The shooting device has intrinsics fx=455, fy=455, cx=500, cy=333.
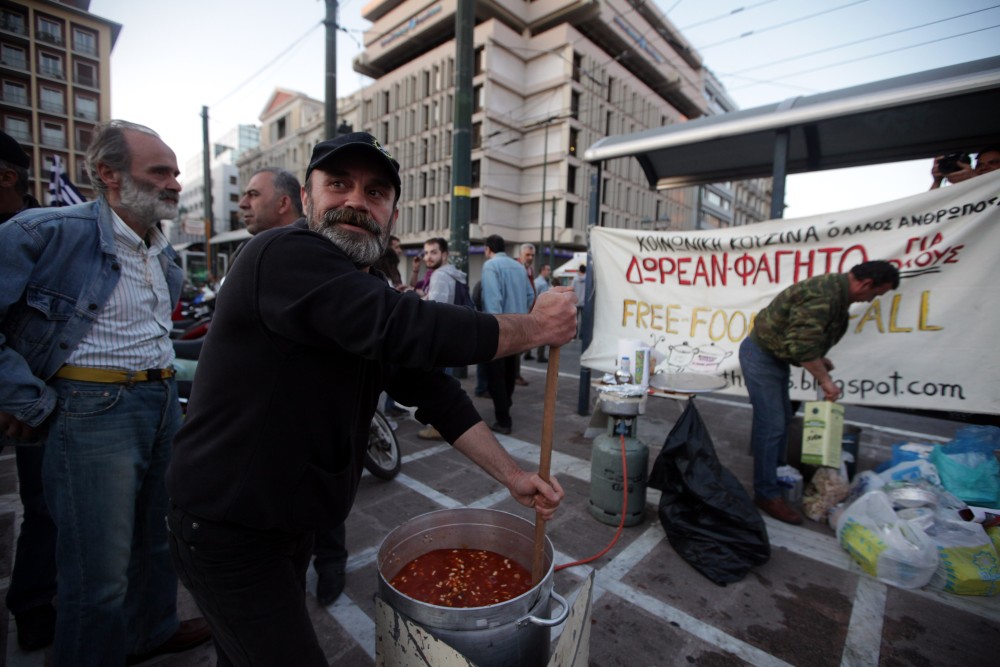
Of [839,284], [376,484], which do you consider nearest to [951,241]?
[839,284]

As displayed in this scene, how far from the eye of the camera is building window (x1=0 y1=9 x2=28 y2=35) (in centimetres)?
248

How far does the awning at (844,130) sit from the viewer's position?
3.71 meters

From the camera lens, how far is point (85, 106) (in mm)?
5074

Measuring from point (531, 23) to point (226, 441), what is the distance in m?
41.6

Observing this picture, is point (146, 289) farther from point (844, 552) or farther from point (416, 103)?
point (416, 103)

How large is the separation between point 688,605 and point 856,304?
350 centimetres

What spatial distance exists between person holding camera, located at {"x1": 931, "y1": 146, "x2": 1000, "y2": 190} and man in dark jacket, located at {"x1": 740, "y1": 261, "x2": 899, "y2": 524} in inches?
73.4

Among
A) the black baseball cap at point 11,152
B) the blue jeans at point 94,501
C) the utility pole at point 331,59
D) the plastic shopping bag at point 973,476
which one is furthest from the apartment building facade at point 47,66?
the plastic shopping bag at point 973,476

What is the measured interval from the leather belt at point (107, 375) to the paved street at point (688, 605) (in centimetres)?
134

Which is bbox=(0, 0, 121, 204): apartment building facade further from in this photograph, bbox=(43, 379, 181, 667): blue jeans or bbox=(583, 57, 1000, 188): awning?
bbox=(583, 57, 1000, 188): awning

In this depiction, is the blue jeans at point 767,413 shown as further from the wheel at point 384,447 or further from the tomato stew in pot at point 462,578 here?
the wheel at point 384,447

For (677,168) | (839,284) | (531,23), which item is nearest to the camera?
(839,284)

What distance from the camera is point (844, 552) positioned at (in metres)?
2.96

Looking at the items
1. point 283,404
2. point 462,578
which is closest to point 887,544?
point 462,578
